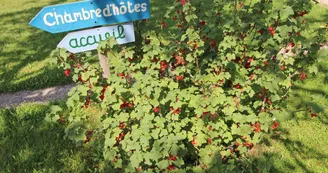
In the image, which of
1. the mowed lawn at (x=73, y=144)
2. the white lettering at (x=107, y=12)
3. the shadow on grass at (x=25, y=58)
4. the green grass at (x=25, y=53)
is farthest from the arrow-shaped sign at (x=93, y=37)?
the shadow on grass at (x=25, y=58)

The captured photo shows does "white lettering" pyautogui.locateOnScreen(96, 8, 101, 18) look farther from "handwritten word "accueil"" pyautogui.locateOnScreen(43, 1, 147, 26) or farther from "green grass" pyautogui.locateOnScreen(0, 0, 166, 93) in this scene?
"green grass" pyautogui.locateOnScreen(0, 0, 166, 93)

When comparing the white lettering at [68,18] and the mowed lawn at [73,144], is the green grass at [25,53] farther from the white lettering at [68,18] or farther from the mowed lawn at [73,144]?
the white lettering at [68,18]

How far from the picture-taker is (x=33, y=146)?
397cm

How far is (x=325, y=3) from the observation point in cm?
884

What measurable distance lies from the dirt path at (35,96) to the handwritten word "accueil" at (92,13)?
8.37 ft

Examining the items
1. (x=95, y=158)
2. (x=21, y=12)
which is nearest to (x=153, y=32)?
(x=95, y=158)

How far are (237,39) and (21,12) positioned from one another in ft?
Result: 30.2

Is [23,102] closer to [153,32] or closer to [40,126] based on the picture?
[40,126]

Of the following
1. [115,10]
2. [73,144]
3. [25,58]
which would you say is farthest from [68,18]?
[25,58]

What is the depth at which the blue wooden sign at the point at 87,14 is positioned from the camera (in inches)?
111

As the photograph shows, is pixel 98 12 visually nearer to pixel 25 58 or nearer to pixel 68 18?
pixel 68 18

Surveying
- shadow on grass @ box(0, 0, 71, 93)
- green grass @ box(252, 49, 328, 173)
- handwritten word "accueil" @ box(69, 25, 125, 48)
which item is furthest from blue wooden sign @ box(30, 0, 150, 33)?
shadow on grass @ box(0, 0, 71, 93)

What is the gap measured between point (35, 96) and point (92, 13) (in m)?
3.02

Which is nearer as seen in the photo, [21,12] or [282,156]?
[282,156]
